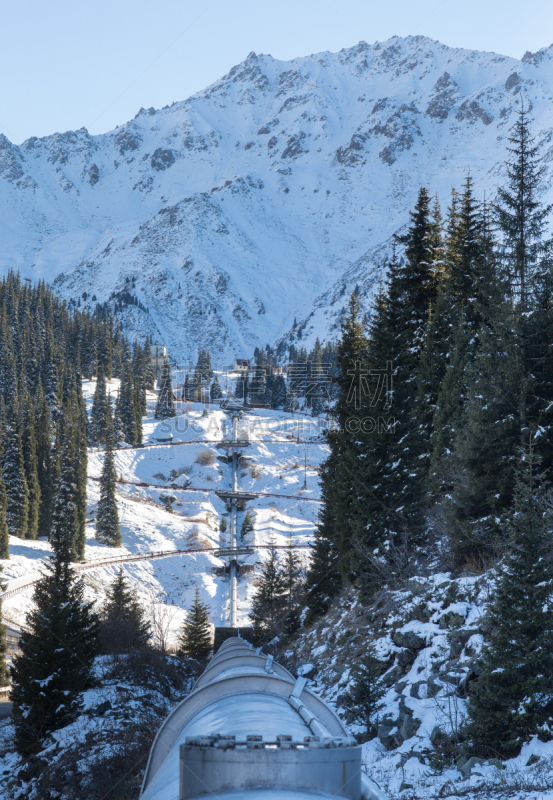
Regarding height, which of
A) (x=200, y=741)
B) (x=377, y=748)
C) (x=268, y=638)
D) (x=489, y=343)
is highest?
(x=489, y=343)

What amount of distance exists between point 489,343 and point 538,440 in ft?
12.2

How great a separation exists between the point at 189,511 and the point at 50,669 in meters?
→ 59.4

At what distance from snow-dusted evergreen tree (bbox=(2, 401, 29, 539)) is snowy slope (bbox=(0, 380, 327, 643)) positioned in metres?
1.84

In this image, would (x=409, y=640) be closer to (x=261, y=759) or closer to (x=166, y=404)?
(x=261, y=759)

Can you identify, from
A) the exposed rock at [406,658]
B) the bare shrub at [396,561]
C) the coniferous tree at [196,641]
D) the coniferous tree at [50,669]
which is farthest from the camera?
the coniferous tree at [196,641]

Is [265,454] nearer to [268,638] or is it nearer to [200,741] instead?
[268,638]

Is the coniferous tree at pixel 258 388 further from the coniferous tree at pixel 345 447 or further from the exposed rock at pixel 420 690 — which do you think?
the exposed rock at pixel 420 690

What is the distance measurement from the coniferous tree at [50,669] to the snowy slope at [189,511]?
1975 centimetres

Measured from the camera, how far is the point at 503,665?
907 cm

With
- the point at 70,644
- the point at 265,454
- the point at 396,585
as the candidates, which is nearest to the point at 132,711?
the point at 70,644

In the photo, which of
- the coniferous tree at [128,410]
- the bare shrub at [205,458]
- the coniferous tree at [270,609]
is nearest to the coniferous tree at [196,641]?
the coniferous tree at [270,609]

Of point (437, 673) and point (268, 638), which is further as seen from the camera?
point (268, 638)

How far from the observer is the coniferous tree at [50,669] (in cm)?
1714

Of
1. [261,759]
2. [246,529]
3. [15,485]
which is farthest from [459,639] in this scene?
[246,529]
